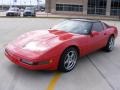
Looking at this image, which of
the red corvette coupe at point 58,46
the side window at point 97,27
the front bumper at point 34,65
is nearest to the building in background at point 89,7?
the side window at point 97,27

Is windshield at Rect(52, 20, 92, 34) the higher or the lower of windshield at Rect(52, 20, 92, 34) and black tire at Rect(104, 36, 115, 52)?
the higher

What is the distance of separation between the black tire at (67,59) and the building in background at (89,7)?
4631 cm

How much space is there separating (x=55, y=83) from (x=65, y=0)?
48.7 metres

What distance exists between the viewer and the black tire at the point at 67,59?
5.27 metres

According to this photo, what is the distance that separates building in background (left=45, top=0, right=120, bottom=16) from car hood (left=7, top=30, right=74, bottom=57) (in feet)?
151

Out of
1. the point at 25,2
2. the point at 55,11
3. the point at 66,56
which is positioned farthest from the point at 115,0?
the point at 25,2

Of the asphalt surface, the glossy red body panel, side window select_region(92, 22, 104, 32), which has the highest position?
side window select_region(92, 22, 104, 32)

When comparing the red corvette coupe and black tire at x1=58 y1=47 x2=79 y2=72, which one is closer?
the red corvette coupe

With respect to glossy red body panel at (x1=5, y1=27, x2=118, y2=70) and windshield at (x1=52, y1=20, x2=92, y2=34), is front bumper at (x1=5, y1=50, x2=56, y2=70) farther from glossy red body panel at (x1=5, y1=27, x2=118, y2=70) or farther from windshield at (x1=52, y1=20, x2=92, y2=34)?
windshield at (x1=52, y1=20, x2=92, y2=34)

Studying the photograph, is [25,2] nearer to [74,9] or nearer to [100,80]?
[74,9]

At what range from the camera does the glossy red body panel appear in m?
4.90

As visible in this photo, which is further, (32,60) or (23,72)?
(23,72)

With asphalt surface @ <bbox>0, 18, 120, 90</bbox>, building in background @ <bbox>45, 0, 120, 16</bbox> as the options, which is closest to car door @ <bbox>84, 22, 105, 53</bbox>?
asphalt surface @ <bbox>0, 18, 120, 90</bbox>

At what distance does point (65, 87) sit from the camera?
4570 millimetres
